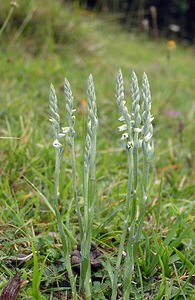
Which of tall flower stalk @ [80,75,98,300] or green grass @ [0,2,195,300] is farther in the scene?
green grass @ [0,2,195,300]

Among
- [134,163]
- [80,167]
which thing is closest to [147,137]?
[134,163]

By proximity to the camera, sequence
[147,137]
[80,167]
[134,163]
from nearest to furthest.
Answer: [147,137] < [134,163] < [80,167]

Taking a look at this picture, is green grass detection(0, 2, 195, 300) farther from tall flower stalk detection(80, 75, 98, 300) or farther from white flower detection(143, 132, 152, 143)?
white flower detection(143, 132, 152, 143)

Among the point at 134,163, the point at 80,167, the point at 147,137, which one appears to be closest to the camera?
the point at 147,137

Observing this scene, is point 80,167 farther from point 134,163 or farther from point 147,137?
point 147,137

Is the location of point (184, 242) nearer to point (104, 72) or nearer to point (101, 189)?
point (101, 189)

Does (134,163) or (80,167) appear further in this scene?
(80,167)

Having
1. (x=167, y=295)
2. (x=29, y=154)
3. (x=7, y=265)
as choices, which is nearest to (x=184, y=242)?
(x=167, y=295)

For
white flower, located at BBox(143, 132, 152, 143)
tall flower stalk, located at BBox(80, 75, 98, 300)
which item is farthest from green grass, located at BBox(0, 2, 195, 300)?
white flower, located at BBox(143, 132, 152, 143)
